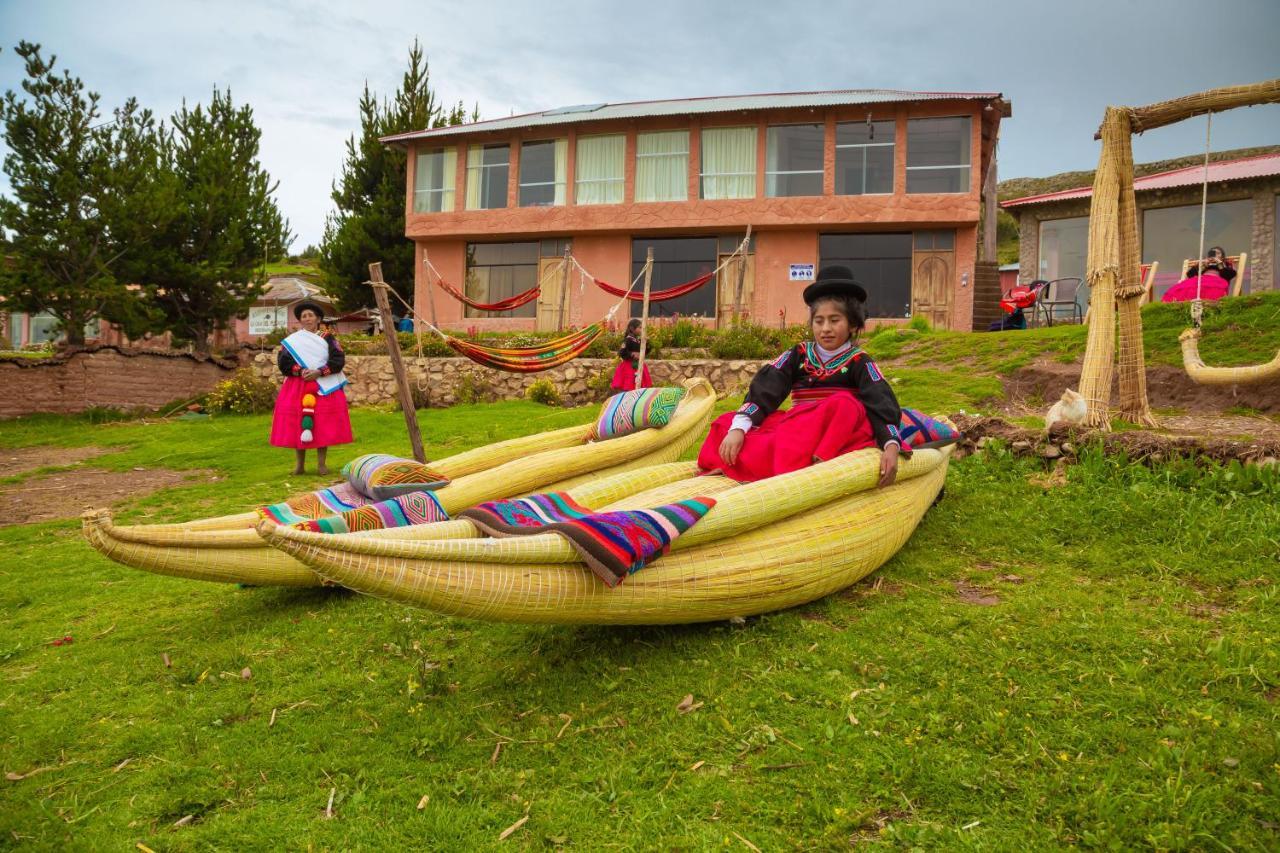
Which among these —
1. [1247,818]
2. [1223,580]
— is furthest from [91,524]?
[1223,580]

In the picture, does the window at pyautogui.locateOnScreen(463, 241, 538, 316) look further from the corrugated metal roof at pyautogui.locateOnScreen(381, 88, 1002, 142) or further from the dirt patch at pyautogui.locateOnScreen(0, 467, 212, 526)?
the dirt patch at pyautogui.locateOnScreen(0, 467, 212, 526)

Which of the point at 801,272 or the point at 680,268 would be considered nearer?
the point at 801,272

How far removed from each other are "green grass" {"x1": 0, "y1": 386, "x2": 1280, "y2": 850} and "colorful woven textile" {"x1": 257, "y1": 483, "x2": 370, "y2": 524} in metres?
0.51

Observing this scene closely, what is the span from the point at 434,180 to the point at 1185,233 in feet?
55.6

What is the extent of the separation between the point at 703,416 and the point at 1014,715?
3.16m

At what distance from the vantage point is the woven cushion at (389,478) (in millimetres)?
4094

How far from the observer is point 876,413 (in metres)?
3.73

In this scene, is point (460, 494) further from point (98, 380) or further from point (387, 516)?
point (98, 380)

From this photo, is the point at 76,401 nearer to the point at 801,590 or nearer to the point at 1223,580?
the point at 801,590

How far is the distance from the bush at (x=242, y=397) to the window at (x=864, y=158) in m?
12.0

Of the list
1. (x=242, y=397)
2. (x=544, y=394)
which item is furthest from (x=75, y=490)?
(x=242, y=397)

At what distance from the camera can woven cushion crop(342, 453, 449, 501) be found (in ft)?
13.4

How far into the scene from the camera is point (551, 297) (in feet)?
61.0

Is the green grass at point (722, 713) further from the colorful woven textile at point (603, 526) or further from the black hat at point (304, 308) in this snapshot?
the black hat at point (304, 308)
